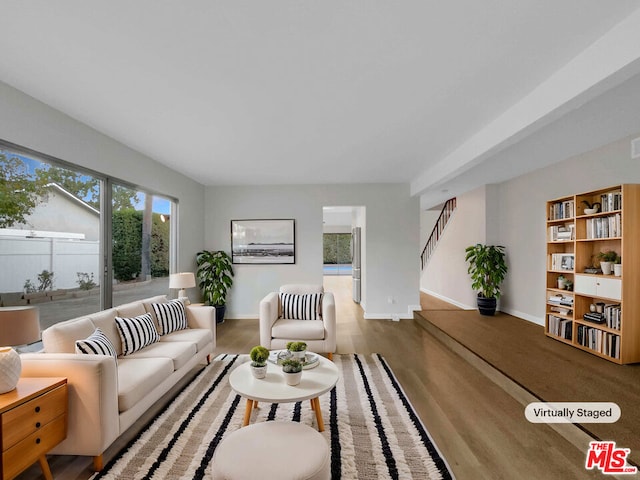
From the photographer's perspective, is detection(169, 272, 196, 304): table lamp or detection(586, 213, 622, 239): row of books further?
detection(169, 272, 196, 304): table lamp

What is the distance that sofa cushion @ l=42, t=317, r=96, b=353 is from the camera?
2.27m

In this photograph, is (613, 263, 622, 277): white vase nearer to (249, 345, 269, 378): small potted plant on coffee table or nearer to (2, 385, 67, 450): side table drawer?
(249, 345, 269, 378): small potted plant on coffee table

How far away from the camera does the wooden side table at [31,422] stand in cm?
157

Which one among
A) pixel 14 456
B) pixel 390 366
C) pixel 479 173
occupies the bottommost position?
pixel 390 366

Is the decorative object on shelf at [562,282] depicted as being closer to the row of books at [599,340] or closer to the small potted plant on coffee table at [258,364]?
the row of books at [599,340]

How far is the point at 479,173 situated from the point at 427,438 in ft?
13.4

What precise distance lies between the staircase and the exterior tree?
727cm

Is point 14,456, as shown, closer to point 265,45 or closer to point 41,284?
point 41,284

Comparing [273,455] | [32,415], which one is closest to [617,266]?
[273,455]

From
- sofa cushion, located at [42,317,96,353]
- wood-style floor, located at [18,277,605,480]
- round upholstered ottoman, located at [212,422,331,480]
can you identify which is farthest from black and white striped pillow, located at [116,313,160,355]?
round upholstered ottoman, located at [212,422,331,480]

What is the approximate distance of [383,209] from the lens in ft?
19.3

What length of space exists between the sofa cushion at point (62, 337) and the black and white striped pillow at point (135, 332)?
1.18 feet

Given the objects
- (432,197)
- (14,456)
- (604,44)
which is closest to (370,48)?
(604,44)

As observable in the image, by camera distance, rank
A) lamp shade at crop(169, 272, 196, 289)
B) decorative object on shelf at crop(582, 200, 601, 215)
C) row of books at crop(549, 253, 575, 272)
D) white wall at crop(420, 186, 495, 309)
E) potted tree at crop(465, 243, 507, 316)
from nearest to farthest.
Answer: decorative object on shelf at crop(582, 200, 601, 215) → row of books at crop(549, 253, 575, 272) → lamp shade at crop(169, 272, 196, 289) → potted tree at crop(465, 243, 507, 316) → white wall at crop(420, 186, 495, 309)
